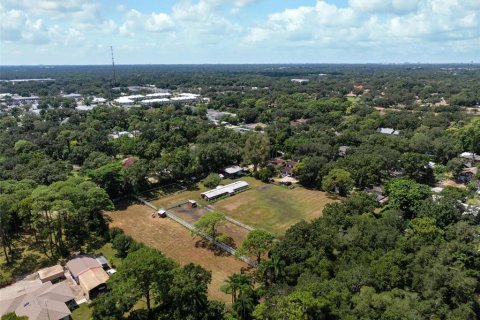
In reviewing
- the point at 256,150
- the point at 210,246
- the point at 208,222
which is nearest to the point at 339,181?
the point at 256,150

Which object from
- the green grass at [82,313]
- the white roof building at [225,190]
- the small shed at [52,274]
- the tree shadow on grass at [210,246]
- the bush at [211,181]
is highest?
the bush at [211,181]

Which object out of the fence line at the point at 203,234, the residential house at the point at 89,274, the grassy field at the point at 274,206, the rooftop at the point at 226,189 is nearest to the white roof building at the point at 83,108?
the fence line at the point at 203,234

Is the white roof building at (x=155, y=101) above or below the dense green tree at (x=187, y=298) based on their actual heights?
above

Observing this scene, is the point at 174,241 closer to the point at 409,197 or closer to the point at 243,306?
the point at 243,306

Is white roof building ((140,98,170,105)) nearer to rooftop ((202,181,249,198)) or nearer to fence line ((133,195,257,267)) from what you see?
rooftop ((202,181,249,198))

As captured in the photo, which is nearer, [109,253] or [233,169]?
[109,253]

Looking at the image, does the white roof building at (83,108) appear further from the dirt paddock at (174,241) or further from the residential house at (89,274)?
the residential house at (89,274)
